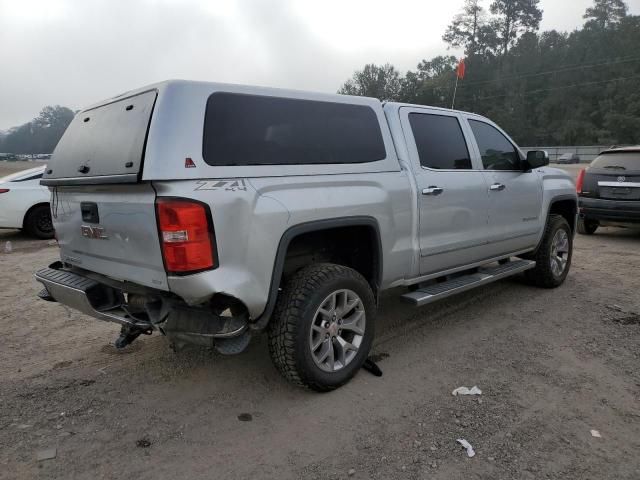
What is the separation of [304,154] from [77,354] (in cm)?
252

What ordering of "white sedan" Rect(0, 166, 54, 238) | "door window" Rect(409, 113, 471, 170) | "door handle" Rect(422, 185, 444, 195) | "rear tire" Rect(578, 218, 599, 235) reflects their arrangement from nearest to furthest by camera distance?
"door handle" Rect(422, 185, 444, 195), "door window" Rect(409, 113, 471, 170), "white sedan" Rect(0, 166, 54, 238), "rear tire" Rect(578, 218, 599, 235)

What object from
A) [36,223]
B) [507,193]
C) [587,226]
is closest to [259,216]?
[507,193]

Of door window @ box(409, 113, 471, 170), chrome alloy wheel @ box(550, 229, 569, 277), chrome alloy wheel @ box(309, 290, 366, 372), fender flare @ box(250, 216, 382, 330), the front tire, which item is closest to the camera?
fender flare @ box(250, 216, 382, 330)

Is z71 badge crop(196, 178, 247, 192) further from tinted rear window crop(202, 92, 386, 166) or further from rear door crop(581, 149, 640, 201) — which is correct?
rear door crop(581, 149, 640, 201)

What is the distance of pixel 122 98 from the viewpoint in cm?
321

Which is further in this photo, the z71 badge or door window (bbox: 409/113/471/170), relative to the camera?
door window (bbox: 409/113/471/170)

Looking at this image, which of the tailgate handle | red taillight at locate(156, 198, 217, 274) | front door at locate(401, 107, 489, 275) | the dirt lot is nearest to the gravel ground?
the dirt lot

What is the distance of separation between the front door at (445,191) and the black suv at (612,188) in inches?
195

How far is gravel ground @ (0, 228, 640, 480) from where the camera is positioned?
260 cm

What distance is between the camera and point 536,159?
4.98m

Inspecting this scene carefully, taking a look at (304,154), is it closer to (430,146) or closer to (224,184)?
(224,184)

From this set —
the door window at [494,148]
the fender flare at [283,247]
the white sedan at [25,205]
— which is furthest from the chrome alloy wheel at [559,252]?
the white sedan at [25,205]

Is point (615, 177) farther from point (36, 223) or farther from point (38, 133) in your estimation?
point (38, 133)

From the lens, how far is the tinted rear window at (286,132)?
2840 mm
